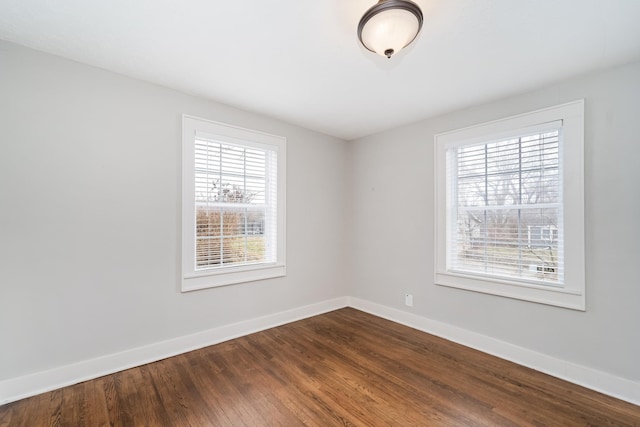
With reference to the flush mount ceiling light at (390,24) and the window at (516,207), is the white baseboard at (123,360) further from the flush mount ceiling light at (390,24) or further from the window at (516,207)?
the flush mount ceiling light at (390,24)

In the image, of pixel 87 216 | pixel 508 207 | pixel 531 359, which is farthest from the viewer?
pixel 508 207

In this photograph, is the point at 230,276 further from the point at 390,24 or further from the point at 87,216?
the point at 390,24

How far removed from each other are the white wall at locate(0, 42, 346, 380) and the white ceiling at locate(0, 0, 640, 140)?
253mm

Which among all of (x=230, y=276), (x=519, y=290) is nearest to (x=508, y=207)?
(x=519, y=290)

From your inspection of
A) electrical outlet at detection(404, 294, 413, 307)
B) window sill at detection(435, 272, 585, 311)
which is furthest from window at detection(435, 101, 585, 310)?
electrical outlet at detection(404, 294, 413, 307)

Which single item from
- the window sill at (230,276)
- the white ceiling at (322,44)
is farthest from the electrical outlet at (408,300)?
the white ceiling at (322,44)

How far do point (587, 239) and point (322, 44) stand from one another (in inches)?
104

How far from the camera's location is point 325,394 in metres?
2.09

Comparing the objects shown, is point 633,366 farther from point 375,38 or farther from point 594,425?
point 375,38

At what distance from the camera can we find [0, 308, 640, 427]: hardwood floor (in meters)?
→ 1.84

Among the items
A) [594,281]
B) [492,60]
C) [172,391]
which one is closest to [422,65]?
[492,60]

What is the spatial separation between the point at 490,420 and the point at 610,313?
4.44 ft

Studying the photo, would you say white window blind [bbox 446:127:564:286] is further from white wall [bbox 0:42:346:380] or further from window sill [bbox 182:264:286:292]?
white wall [bbox 0:42:346:380]

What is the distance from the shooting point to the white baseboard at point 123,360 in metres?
2.02
